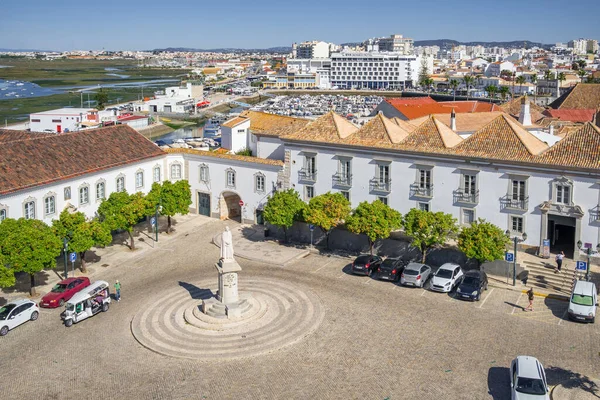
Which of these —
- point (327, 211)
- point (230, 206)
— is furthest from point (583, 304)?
point (230, 206)

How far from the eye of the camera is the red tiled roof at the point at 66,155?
4359 centimetres

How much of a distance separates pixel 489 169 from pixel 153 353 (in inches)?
998

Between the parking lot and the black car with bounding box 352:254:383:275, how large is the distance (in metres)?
1.89

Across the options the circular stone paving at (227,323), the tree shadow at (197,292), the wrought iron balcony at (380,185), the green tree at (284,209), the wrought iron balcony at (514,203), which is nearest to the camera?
the circular stone paving at (227,323)

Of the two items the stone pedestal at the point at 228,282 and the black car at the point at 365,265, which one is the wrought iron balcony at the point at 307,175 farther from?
the stone pedestal at the point at 228,282

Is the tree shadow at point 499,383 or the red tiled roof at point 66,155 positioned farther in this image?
the red tiled roof at point 66,155

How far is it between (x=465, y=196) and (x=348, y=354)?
1796 cm

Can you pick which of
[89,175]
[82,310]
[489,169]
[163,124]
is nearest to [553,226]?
[489,169]

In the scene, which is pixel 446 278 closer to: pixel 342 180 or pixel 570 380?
pixel 570 380

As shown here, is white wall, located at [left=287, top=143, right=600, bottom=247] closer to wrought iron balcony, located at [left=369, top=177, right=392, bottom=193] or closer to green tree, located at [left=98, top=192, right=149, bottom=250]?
wrought iron balcony, located at [left=369, top=177, right=392, bottom=193]

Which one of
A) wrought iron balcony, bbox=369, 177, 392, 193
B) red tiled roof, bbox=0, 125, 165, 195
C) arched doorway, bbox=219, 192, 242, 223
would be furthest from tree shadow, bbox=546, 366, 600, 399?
red tiled roof, bbox=0, 125, 165, 195

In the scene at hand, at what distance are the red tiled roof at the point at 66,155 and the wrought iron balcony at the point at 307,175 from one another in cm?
1374

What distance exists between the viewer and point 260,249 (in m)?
48.2

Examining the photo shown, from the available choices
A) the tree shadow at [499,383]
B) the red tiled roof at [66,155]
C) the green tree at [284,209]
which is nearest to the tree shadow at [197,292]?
the green tree at [284,209]
